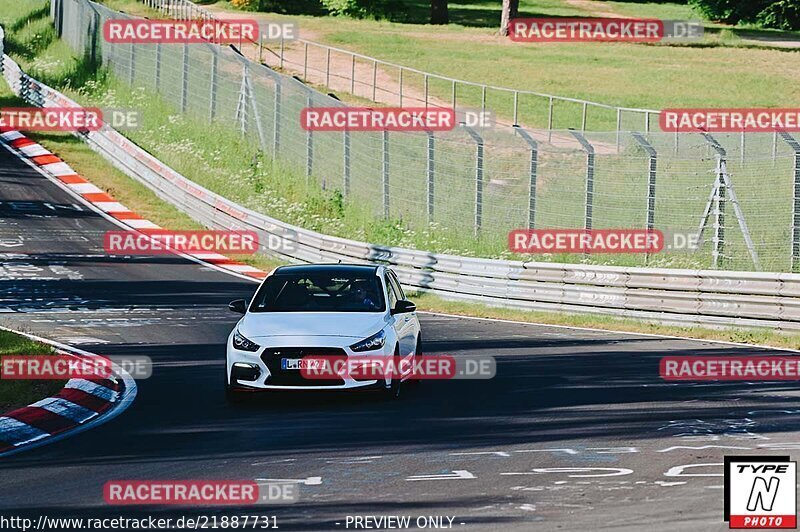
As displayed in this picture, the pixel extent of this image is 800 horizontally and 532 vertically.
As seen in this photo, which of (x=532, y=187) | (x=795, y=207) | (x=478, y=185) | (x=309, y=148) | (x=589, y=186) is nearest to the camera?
(x=795, y=207)

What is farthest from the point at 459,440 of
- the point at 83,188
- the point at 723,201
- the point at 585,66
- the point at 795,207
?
the point at 585,66

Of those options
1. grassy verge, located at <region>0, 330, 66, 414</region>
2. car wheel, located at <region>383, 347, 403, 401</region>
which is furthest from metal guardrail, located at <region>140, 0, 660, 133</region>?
car wheel, located at <region>383, 347, 403, 401</region>

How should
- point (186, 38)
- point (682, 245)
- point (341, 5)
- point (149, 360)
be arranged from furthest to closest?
point (341, 5) < point (186, 38) < point (682, 245) < point (149, 360)

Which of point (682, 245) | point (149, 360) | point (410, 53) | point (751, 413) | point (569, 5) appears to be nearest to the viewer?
point (751, 413)

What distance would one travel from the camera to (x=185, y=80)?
141ft

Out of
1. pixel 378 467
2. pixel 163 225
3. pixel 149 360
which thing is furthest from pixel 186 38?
pixel 378 467

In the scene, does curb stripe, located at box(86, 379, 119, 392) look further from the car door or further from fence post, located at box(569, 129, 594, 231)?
fence post, located at box(569, 129, 594, 231)

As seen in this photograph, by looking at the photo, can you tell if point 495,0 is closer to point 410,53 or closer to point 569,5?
point 569,5

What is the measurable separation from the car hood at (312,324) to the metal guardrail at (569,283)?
29.4 ft

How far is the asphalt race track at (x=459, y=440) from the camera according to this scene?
9.32 metres

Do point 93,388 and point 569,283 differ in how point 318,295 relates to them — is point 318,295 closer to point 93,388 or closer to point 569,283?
point 93,388

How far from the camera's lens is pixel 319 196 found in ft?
114

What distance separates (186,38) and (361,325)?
1236 inches

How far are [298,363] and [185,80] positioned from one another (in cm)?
3041
